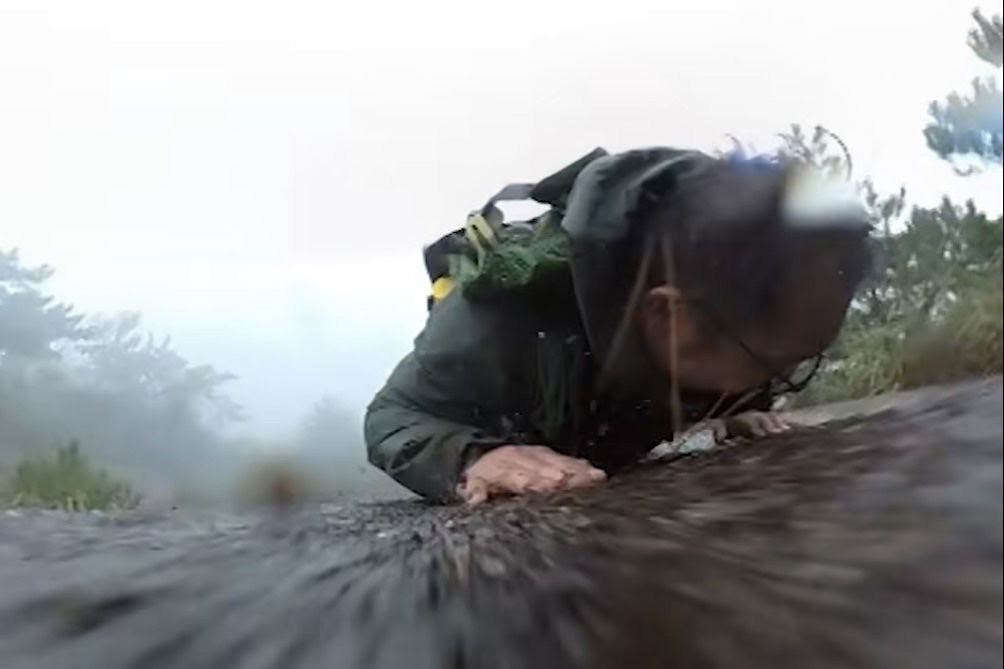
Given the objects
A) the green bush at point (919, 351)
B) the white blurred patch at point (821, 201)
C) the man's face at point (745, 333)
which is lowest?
the green bush at point (919, 351)

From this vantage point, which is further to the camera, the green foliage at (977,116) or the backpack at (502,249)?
the backpack at (502,249)

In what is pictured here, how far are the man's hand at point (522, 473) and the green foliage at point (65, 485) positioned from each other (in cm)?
12

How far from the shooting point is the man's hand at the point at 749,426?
340 millimetres

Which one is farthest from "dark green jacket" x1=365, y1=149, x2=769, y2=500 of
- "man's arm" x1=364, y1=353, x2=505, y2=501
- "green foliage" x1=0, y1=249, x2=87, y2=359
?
"green foliage" x1=0, y1=249, x2=87, y2=359

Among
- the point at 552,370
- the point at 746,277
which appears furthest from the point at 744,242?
the point at 552,370

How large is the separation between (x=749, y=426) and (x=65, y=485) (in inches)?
11.7

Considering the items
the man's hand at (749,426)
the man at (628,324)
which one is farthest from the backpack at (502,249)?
the man's hand at (749,426)

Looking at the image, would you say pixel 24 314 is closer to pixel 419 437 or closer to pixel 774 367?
pixel 419 437

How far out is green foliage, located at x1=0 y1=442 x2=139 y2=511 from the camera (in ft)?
1.80

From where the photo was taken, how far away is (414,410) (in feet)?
2.09

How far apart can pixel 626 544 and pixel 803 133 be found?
3.8 inches

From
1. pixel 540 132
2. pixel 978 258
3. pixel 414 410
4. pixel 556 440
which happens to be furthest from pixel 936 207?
pixel 414 410

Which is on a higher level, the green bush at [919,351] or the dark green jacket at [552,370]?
the dark green jacket at [552,370]

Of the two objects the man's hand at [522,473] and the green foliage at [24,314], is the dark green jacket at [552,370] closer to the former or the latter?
the man's hand at [522,473]
